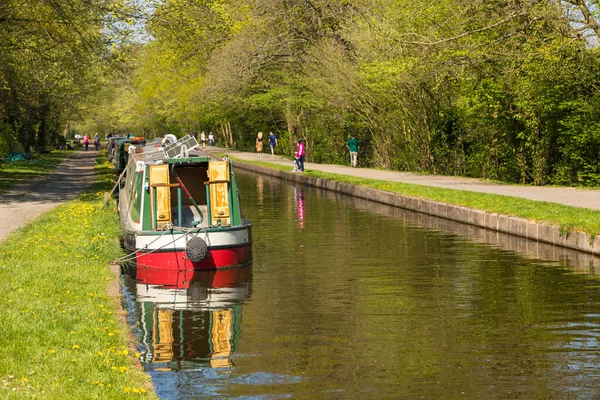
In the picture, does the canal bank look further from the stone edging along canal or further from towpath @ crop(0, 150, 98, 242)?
towpath @ crop(0, 150, 98, 242)

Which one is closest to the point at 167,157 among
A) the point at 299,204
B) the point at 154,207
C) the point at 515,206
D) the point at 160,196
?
the point at 160,196

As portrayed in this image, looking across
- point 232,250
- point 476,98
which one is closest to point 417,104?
point 476,98

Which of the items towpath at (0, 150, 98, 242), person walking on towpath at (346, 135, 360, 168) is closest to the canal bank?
person walking on towpath at (346, 135, 360, 168)

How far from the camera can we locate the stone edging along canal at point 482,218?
17.1 metres

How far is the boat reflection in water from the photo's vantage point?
385 inches

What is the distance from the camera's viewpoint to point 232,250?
15.8 m

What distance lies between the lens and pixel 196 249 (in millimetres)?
15242

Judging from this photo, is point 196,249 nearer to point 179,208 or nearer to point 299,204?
point 179,208

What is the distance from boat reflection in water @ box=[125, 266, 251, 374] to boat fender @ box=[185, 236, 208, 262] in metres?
0.30

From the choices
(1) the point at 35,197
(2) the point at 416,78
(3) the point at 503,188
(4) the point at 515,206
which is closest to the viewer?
(4) the point at 515,206

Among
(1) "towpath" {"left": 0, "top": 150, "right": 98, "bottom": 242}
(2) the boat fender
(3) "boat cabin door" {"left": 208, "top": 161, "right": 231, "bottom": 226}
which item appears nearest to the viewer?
(2) the boat fender

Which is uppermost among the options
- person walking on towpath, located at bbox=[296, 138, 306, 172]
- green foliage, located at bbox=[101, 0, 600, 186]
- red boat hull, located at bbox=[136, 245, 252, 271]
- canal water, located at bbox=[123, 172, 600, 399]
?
green foliage, located at bbox=[101, 0, 600, 186]

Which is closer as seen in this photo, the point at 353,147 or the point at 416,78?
the point at 416,78

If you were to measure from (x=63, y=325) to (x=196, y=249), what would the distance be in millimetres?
5510
